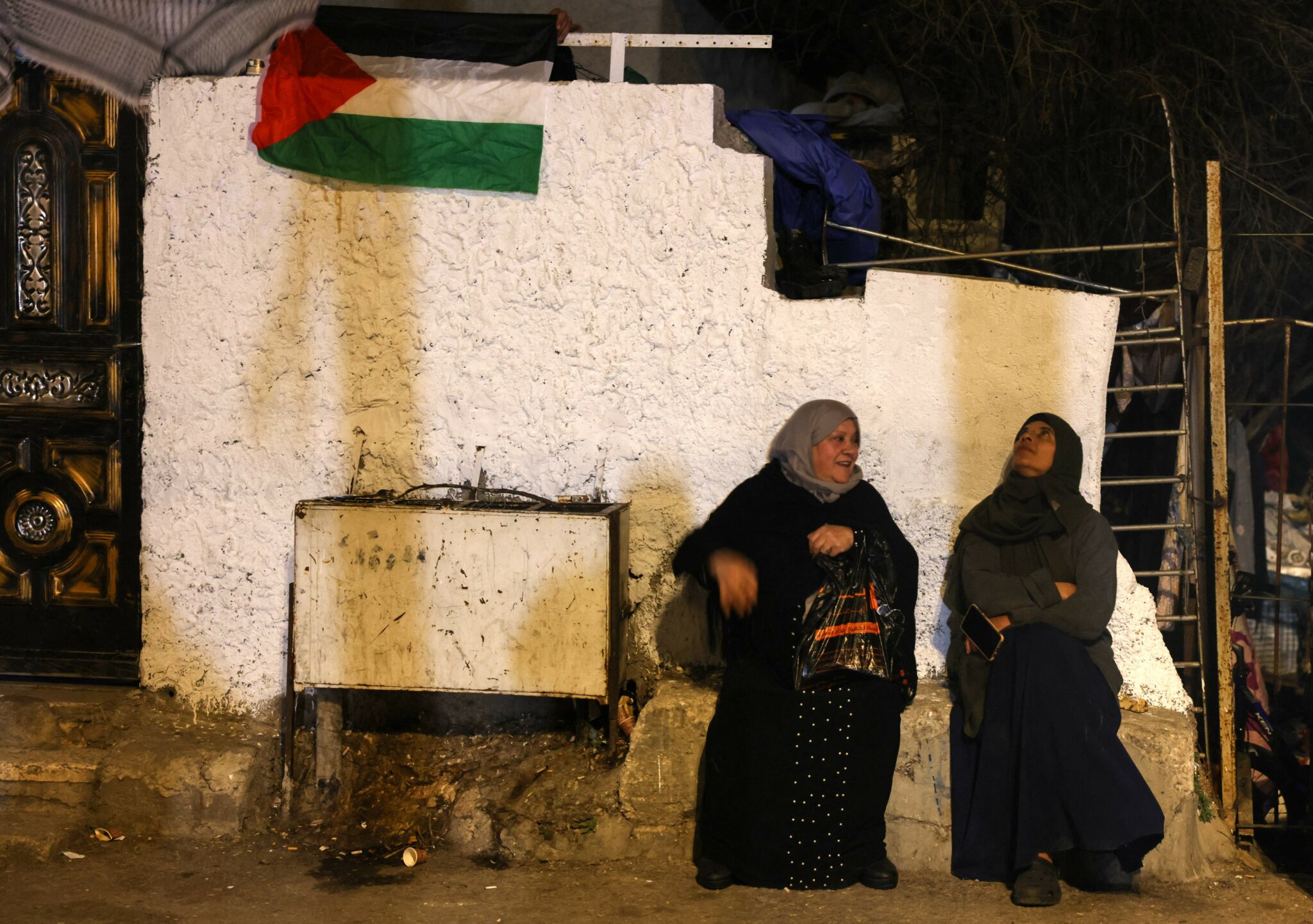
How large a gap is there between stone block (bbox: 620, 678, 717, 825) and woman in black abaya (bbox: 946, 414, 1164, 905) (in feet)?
2.84

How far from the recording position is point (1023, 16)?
5.72 metres

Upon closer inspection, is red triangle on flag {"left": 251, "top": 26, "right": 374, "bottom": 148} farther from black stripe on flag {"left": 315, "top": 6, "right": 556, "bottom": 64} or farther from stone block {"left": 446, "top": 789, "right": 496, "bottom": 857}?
stone block {"left": 446, "top": 789, "right": 496, "bottom": 857}

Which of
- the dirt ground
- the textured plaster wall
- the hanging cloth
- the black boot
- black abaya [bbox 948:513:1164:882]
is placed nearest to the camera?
the dirt ground

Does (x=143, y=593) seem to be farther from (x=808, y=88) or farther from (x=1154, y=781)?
(x=808, y=88)

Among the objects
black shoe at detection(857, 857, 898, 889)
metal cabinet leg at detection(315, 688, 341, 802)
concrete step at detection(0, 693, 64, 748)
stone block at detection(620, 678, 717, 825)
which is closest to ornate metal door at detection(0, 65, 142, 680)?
concrete step at detection(0, 693, 64, 748)

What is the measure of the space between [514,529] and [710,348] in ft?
3.36

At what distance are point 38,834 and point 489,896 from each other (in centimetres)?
163

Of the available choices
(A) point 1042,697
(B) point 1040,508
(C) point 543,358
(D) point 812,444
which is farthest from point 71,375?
(A) point 1042,697

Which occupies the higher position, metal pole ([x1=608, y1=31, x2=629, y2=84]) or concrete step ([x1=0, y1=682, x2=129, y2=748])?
metal pole ([x1=608, y1=31, x2=629, y2=84])

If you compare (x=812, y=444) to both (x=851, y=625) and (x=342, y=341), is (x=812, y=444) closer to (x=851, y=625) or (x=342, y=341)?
(x=851, y=625)

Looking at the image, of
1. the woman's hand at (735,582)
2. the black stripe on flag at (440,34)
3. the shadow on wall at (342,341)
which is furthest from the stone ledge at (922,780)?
the black stripe on flag at (440,34)

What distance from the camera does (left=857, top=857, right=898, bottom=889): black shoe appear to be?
3707mm

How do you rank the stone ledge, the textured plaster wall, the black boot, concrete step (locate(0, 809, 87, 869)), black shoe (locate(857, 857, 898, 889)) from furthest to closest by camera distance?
the black boot < the textured plaster wall < concrete step (locate(0, 809, 87, 869)) < the stone ledge < black shoe (locate(857, 857, 898, 889))

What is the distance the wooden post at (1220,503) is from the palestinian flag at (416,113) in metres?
2.48
